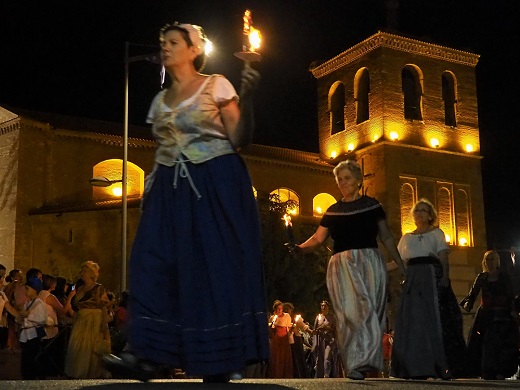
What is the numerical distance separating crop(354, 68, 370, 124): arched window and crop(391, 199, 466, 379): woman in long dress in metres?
44.5

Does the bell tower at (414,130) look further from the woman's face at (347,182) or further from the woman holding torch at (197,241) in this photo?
the woman holding torch at (197,241)

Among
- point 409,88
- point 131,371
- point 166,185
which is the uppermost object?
point 409,88

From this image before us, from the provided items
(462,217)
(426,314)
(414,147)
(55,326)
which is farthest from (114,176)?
(426,314)

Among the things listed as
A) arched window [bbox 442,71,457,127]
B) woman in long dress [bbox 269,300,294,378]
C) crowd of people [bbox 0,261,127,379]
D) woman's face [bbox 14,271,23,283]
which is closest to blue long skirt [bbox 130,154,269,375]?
crowd of people [bbox 0,261,127,379]

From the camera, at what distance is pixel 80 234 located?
40219mm

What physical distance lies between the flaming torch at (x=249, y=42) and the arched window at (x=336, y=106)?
167 feet

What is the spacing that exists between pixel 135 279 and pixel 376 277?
3.44 metres

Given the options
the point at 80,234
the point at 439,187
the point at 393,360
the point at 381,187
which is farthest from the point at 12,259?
the point at 393,360

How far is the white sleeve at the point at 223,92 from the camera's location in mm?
5434

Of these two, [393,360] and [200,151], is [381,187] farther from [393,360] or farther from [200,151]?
[200,151]

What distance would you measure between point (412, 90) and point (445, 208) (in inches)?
284

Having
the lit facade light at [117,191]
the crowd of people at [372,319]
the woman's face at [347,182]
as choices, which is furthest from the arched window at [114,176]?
the woman's face at [347,182]

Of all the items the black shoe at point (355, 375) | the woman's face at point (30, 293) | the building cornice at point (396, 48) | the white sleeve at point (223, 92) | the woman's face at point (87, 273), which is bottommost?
the black shoe at point (355, 375)

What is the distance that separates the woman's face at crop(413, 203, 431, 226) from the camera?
372 inches
